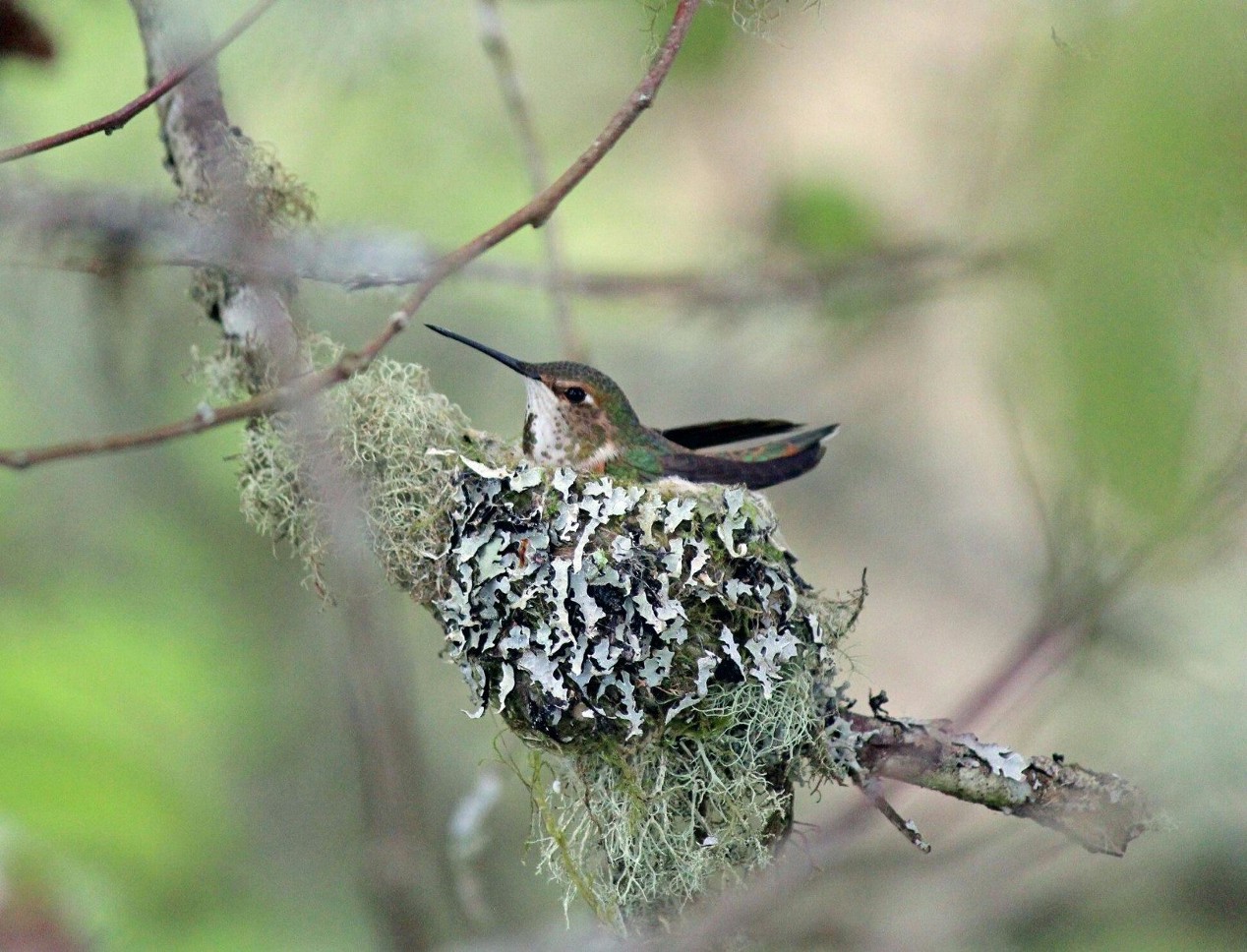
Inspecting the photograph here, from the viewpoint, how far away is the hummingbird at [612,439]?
397cm

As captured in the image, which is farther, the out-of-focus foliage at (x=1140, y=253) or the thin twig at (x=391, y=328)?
the thin twig at (x=391, y=328)

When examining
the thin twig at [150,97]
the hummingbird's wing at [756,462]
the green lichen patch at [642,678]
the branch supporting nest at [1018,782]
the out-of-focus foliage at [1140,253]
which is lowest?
the out-of-focus foliage at [1140,253]

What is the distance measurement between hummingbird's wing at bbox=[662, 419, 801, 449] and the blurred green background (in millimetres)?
695

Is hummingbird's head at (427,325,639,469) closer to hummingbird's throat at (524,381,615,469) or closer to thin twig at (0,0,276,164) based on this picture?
hummingbird's throat at (524,381,615,469)

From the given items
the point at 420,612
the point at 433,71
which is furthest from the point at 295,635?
the point at 433,71

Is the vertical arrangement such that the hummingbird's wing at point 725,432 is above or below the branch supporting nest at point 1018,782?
above

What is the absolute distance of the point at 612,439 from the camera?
4.04 m

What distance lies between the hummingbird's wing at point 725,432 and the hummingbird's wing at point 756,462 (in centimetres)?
6

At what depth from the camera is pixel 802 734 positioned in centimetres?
286

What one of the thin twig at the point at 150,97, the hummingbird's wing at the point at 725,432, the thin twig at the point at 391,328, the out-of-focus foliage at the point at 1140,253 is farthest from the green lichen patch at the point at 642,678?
the out-of-focus foliage at the point at 1140,253

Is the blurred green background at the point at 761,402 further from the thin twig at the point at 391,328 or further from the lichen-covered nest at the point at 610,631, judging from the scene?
the thin twig at the point at 391,328

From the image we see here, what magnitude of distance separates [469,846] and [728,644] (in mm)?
1147

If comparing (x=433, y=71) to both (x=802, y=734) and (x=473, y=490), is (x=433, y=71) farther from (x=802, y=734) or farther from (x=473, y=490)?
(x=802, y=734)

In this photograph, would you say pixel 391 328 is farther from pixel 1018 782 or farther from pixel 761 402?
pixel 761 402
